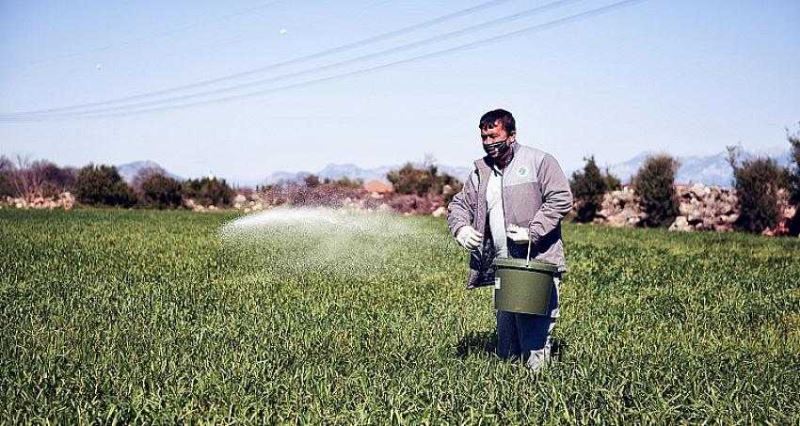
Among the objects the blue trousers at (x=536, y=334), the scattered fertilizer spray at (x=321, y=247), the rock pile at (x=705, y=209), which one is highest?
the blue trousers at (x=536, y=334)

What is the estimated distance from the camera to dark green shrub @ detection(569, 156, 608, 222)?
27484mm

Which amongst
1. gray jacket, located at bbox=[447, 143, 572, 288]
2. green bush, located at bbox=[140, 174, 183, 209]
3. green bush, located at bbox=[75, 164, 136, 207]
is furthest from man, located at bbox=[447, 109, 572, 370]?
green bush, located at bbox=[75, 164, 136, 207]

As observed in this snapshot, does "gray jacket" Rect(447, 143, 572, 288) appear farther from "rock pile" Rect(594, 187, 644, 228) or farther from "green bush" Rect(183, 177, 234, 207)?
"green bush" Rect(183, 177, 234, 207)

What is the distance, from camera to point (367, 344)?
223 inches

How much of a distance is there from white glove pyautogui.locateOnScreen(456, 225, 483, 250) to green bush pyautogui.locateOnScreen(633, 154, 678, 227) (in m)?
21.8

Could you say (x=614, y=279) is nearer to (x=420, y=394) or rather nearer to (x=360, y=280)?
(x=360, y=280)

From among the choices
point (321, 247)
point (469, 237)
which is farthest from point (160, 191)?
point (469, 237)

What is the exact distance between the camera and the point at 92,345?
5.59 meters

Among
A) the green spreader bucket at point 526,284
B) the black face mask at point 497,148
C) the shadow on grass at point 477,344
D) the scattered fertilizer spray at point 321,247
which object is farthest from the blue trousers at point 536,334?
the scattered fertilizer spray at point 321,247

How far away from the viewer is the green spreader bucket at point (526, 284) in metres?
4.63

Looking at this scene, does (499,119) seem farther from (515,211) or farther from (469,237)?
(469,237)

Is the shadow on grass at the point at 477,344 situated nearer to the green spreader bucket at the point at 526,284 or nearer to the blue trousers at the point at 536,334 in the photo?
the blue trousers at the point at 536,334

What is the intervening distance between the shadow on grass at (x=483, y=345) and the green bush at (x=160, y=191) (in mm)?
31974

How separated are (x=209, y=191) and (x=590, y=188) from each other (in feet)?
60.8
